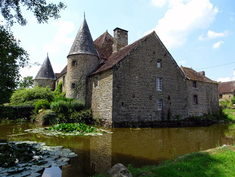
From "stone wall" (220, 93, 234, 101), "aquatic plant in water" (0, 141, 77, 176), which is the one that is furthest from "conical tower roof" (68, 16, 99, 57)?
"stone wall" (220, 93, 234, 101)

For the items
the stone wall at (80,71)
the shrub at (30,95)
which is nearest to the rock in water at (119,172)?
the stone wall at (80,71)

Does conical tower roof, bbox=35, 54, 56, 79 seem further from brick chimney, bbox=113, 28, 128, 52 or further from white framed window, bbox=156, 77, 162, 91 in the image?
white framed window, bbox=156, 77, 162, 91

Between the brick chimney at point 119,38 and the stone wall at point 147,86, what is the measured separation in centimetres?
418

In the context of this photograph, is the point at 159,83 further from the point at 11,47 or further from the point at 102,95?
the point at 11,47

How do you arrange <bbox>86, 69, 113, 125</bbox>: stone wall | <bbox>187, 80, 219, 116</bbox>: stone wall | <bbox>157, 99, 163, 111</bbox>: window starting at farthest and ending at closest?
<bbox>187, 80, 219, 116</bbox>: stone wall → <bbox>157, 99, 163, 111</bbox>: window → <bbox>86, 69, 113, 125</bbox>: stone wall

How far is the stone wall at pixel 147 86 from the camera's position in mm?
13117

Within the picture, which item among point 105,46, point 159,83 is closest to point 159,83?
point 159,83

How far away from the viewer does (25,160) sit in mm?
4359

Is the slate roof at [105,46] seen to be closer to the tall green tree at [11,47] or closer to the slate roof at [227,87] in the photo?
the tall green tree at [11,47]

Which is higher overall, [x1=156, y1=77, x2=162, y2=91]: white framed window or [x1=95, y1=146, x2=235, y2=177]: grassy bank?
[x1=156, y1=77, x2=162, y2=91]: white framed window

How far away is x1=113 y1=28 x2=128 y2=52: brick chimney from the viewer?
18.4m

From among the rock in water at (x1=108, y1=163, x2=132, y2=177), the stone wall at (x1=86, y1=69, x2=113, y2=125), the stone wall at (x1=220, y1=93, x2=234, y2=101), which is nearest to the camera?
the rock in water at (x1=108, y1=163, x2=132, y2=177)

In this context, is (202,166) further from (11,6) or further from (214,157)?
(11,6)

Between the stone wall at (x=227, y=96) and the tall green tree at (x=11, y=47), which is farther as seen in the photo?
the stone wall at (x=227, y=96)
